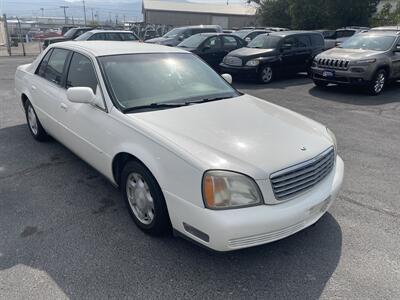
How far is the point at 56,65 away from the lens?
4.56 meters

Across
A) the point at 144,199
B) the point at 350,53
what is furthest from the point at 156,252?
the point at 350,53

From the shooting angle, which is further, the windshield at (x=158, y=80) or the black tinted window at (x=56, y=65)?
the black tinted window at (x=56, y=65)

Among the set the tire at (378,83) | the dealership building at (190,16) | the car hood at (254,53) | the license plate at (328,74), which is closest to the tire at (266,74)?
the car hood at (254,53)

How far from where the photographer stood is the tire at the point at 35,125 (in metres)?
5.16

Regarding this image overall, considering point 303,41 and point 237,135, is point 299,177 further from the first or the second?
point 303,41

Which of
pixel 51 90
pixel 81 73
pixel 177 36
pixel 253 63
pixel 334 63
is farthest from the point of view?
pixel 177 36

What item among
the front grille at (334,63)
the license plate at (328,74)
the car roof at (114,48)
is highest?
the car roof at (114,48)

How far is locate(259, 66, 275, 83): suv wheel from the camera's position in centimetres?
1106

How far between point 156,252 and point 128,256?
0.75 ft

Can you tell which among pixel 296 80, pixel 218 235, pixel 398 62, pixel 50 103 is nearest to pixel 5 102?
pixel 50 103

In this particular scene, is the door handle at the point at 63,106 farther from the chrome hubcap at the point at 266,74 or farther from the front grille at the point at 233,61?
the chrome hubcap at the point at 266,74

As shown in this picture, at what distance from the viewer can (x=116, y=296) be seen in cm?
247

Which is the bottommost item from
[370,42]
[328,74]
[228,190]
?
[328,74]

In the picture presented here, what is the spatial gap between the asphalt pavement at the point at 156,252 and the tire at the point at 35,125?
0.70 meters
